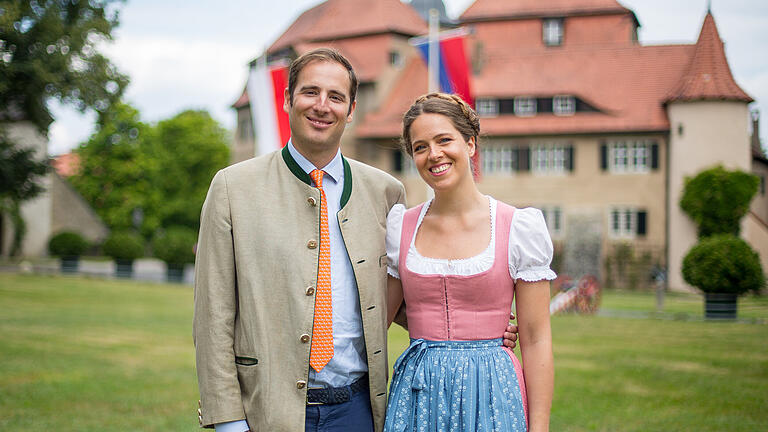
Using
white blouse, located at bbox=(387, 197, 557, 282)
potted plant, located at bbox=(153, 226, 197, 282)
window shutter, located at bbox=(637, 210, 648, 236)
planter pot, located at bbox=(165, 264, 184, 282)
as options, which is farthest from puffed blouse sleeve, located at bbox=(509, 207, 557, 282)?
window shutter, located at bbox=(637, 210, 648, 236)

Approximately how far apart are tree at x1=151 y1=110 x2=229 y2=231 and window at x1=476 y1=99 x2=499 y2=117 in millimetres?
28265

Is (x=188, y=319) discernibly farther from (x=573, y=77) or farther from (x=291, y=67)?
(x=573, y=77)

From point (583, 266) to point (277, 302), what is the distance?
35.4m

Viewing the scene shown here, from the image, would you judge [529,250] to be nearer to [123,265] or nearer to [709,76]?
[123,265]

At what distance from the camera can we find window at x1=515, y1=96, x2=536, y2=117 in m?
38.3

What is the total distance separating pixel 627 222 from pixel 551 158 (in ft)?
15.4

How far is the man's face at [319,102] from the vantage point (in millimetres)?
3279

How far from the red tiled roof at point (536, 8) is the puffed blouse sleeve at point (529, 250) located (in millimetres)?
→ 42027

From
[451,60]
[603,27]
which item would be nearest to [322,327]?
[451,60]

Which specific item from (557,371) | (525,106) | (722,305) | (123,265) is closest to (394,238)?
(557,371)

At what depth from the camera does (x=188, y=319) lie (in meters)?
18.9

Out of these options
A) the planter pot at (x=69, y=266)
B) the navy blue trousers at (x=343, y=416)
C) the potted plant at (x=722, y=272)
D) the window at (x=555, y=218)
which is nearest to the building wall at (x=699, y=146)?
the window at (x=555, y=218)

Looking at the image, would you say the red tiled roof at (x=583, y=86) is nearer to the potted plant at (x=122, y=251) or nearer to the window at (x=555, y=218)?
the window at (x=555, y=218)

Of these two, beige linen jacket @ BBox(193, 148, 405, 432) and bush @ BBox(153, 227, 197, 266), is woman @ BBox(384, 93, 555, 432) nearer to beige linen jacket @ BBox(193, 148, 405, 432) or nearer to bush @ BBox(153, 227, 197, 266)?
beige linen jacket @ BBox(193, 148, 405, 432)
